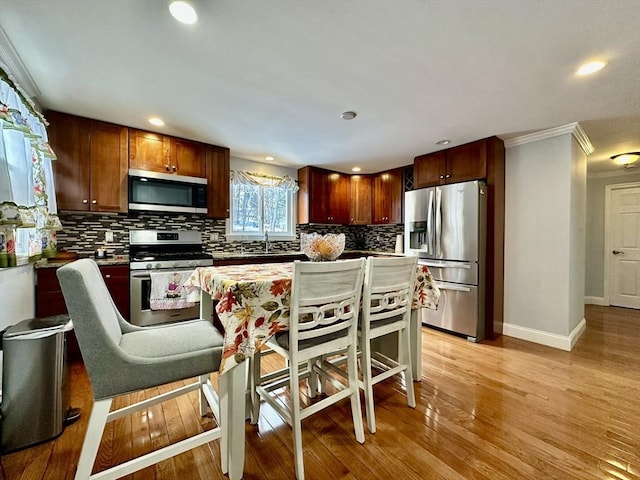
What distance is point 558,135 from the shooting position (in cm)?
287

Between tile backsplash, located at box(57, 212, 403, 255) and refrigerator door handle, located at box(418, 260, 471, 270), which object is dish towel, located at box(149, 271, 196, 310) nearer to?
tile backsplash, located at box(57, 212, 403, 255)

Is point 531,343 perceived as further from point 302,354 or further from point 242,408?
point 242,408

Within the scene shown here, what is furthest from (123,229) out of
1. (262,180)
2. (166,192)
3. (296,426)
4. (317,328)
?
(296,426)

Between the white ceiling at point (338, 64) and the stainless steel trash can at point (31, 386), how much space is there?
1.69 meters

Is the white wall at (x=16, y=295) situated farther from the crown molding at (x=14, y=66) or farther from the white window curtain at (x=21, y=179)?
the crown molding at (x=14, y=66)

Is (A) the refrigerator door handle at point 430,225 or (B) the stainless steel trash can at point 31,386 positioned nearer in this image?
(B) the stainless steel trash can at point 31,386

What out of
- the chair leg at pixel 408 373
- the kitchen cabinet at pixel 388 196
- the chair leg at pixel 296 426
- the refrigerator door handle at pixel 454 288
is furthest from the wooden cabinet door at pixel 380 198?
the chair leg at pixel 296 426

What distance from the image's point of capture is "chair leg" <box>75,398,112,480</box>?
1.05 m

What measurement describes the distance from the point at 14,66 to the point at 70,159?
984mm

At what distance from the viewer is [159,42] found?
5.36 feet

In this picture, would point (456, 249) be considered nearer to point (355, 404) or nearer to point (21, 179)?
point (355, 404)

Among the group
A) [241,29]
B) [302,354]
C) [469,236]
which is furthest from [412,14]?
[469,236]

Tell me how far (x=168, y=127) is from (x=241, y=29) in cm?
179

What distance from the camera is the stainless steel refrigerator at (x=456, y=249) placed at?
3.04 metres
